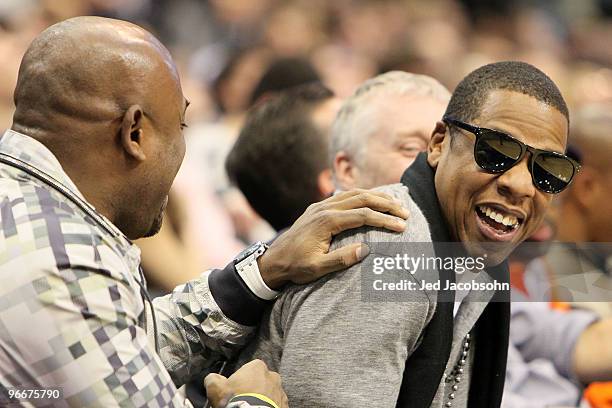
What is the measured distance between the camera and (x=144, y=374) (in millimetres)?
1930

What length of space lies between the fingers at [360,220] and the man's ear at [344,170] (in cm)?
105

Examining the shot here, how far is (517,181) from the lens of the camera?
7.67ft

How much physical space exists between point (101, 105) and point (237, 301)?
59cm

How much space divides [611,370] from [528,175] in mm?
1275

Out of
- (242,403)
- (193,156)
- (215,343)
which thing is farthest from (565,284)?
(193,156)

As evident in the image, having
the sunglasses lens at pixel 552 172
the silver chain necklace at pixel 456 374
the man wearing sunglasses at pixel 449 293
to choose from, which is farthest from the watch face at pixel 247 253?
the sunglasses lens at pixel 552 172

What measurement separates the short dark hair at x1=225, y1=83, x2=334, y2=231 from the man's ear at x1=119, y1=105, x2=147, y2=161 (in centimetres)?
155

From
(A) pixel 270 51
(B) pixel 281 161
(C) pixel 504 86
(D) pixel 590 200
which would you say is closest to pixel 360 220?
(C) pixel 504 86

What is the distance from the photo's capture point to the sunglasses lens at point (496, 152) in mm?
2305

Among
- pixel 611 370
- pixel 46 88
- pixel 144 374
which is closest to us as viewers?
pixel 144 374

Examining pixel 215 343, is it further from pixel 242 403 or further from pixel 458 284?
pixel 458 284

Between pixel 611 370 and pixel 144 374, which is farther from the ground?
pixel 611 370

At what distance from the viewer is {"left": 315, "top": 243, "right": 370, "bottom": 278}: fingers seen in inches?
85.5

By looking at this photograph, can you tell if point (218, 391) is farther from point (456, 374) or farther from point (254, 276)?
point (456, 374)
